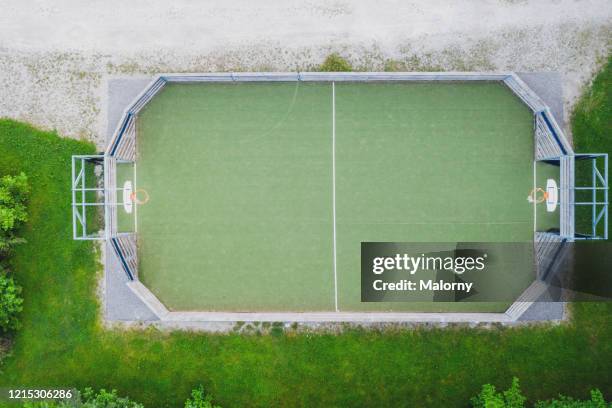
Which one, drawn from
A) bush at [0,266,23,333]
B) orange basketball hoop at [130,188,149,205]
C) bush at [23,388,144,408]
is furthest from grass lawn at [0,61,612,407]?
orange basketball hoop at [130,188,149,205]

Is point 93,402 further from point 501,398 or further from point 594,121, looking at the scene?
point 594,121

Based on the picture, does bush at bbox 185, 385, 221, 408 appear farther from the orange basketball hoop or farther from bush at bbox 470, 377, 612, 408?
bush at bbox 470, 377, 612, 408

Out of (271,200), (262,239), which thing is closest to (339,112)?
(271,200)

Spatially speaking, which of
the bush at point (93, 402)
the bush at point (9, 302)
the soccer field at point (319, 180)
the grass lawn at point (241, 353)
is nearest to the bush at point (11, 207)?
the grass lawn at point (241, 353)

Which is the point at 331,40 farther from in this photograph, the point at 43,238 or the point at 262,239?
the point at 43,238

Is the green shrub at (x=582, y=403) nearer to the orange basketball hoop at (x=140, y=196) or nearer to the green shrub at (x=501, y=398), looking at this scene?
the green shrub at (x=501, y=398)

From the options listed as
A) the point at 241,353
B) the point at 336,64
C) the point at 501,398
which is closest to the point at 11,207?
the point at 241,353
